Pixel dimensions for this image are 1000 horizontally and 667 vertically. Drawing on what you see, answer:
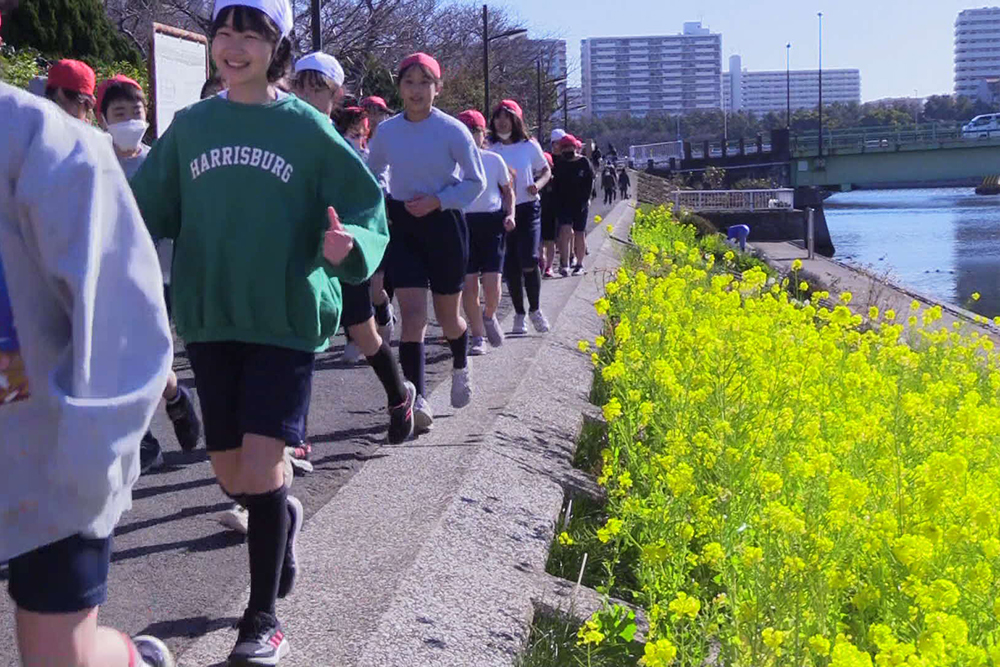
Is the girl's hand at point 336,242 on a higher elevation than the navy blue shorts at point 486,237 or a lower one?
higher

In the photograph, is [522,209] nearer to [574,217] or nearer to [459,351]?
[459,351]

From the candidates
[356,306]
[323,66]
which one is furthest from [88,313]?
[323,66]

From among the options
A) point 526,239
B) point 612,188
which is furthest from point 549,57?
point 526,239

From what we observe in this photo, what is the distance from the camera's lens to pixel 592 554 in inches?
205

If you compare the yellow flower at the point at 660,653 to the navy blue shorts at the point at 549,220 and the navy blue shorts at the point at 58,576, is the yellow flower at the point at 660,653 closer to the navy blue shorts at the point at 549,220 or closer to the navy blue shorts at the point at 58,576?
the navy blue shorts at the point at 58,576

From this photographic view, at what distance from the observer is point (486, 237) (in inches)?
370

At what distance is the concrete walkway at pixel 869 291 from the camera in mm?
17750

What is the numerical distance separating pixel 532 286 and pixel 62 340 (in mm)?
8764

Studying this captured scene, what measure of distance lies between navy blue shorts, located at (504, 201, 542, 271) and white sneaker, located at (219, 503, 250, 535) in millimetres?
5747

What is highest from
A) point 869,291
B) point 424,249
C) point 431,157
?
point 431,157

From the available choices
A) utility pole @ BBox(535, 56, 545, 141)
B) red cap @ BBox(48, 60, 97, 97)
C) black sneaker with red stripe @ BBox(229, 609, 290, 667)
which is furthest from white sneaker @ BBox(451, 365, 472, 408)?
utility pole @ BBox(535, 56, 545, 141)

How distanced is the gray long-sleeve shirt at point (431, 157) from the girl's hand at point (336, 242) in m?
3.19

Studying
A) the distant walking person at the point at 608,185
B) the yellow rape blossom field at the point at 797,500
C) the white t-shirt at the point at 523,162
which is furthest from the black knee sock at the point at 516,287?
the distant walking person at the point at 608,185

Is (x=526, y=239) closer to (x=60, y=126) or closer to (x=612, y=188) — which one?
(x=60, y=126)
